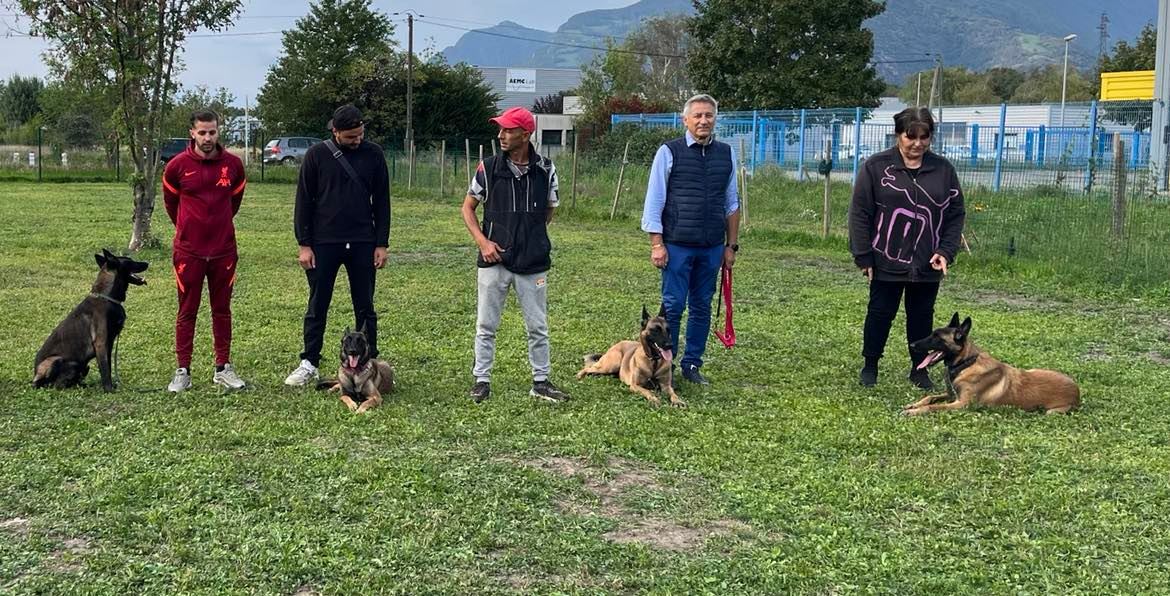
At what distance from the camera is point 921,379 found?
661 centimetres

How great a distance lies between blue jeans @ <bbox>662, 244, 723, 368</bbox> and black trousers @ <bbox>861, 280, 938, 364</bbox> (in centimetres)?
105

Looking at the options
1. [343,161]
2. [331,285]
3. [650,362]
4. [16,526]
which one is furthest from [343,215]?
[16,526]

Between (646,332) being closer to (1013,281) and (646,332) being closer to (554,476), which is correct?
(554,476)

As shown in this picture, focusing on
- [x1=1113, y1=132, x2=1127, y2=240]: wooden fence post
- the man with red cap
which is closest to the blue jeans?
the man with red cap

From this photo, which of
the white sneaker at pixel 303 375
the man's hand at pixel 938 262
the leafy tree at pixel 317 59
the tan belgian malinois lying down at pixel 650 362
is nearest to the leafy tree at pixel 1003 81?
the leafy tree at pixel 317 59

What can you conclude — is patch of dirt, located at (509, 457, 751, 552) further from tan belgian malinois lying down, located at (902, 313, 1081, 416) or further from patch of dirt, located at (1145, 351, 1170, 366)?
patch of dirt, located at (1145, 351, 1170, 366)

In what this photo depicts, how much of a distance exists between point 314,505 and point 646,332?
2.57 m

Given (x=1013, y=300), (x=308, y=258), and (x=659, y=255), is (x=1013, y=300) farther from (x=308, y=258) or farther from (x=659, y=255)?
(x=308, y=258)

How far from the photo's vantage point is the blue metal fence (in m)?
14.2

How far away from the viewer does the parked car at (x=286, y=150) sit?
36.9 m

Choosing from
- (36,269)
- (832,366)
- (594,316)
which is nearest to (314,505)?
(832,366)

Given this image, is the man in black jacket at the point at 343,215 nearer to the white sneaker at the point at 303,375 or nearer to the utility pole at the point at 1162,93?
the white sneaker at the point at 303,375

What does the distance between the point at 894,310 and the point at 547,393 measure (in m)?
2.31

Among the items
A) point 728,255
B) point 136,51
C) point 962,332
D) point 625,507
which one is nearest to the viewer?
point 625,507
